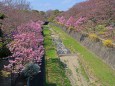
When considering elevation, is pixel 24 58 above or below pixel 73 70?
above

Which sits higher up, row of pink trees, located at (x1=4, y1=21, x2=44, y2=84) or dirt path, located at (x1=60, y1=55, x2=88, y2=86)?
row of pink trees, located at (x1=4, y1=21, x2=44, y2=84)

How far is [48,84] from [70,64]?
335 inches

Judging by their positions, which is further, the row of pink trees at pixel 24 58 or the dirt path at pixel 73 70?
the dirt path at pixel 73 70

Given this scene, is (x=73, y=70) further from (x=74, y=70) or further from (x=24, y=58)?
(x=24, y=58)

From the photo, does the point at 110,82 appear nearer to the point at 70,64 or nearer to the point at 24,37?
the point at 24,37

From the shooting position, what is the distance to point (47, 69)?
2391cm

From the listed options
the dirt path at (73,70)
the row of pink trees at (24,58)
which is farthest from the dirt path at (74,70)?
the row of pink trees at (24,58)

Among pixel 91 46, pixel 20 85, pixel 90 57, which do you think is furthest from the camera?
pixel 91 46

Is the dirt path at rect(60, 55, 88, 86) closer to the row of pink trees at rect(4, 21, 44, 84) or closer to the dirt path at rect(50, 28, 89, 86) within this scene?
the dirt path at rect(50, 28, 89, 86)

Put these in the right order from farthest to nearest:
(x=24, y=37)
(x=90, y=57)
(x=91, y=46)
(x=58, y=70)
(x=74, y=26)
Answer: (x=74, y=26)
(x=91, y=46)
(x=90, y=57)
(x=58, y=70)
(x=24, y=37)

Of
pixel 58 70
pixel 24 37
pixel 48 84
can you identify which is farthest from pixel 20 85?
pixel 58 70

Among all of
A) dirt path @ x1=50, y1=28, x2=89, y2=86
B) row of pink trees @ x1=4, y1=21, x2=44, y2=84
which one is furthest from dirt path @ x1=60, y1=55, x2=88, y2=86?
row of pink trees @ x1=4, y1=21, x2=44, y2=84

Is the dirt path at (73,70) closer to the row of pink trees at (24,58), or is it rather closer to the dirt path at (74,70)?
the dirt path at (74,70)

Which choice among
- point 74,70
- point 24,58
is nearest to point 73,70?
point 74,70
